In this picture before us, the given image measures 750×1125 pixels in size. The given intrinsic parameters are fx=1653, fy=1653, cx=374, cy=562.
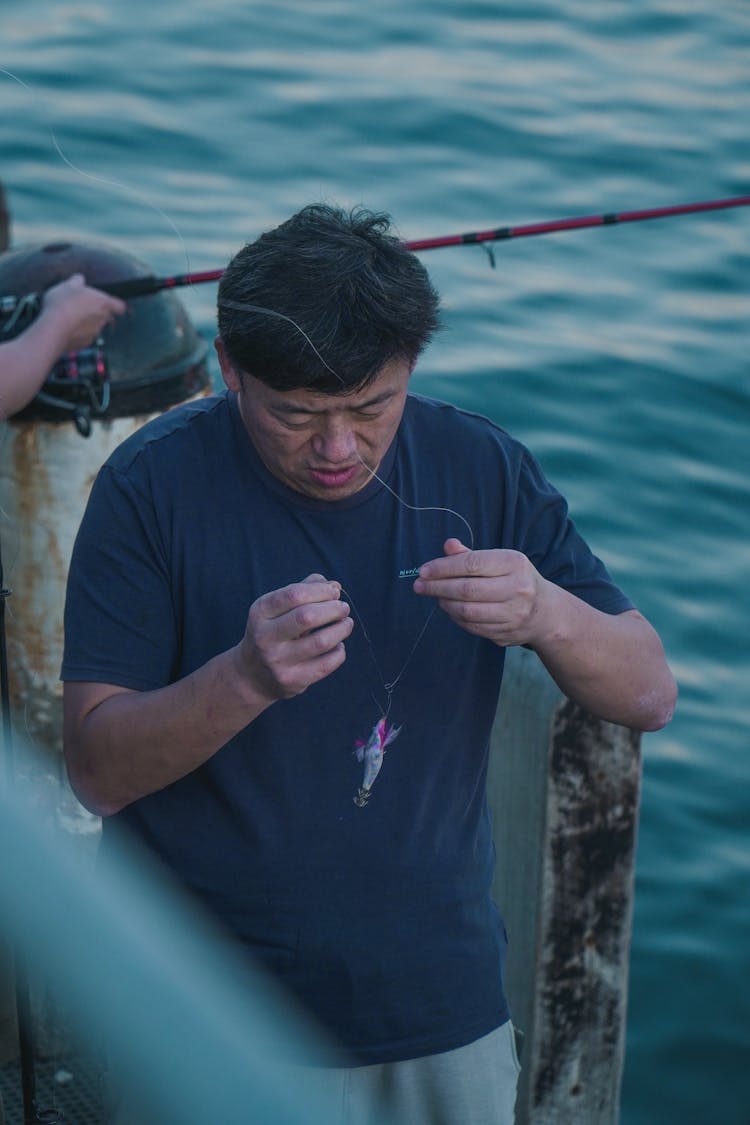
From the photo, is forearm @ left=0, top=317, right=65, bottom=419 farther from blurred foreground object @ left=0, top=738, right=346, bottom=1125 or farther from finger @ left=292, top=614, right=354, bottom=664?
blurred foreground object @ left=0, top=738, right=346, bottom=1125

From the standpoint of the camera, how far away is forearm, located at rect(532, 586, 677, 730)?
2320 mm

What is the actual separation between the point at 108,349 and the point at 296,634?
2.06 metres

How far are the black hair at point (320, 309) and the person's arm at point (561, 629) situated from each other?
0.29 m

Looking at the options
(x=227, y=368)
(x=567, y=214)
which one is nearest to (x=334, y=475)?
(x=227, y=368)

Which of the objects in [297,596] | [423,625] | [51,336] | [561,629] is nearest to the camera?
[297,596]

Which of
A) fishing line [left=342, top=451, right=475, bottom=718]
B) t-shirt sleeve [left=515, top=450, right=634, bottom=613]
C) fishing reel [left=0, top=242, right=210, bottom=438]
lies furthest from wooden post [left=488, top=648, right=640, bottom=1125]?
fishing reel [left=0, top=242, right=210, bottom=438]

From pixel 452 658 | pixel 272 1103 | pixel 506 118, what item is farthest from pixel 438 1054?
pixel 506 118

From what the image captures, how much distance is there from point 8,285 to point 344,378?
6.38 ft

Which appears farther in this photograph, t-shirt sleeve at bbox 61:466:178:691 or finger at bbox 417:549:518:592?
t-shirt sleeve at bbox 61:466:178:691

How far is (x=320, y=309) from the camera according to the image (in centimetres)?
219

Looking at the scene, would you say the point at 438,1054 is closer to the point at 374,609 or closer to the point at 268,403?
the point at 374,609

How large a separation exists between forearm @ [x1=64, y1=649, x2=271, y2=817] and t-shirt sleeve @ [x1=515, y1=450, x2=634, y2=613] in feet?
1.81

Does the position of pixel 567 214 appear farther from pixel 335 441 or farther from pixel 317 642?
pixel 317 642

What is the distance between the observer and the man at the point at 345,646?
2.23 m
